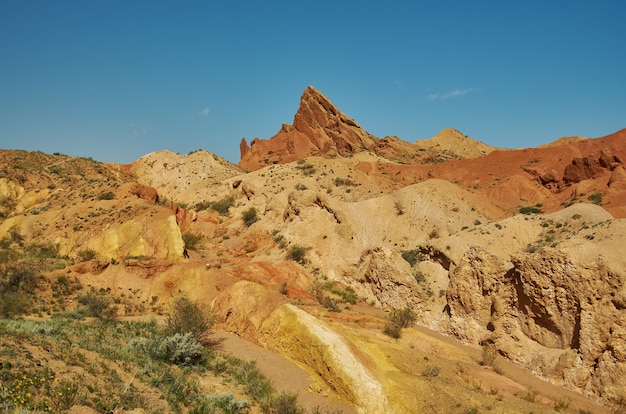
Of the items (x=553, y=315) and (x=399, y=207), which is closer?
(x=553, y=315)

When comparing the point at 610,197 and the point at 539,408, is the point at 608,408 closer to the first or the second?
the point at 539,408

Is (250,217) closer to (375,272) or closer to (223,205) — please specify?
(223,205)

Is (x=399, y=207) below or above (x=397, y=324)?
above

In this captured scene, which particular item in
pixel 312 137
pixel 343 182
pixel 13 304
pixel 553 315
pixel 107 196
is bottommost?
pixel 13 304

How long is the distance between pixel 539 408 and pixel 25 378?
35.3 feet

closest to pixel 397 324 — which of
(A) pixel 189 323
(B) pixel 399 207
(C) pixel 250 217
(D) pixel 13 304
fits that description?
(A) pixel 189 323

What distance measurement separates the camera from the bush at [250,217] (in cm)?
3600

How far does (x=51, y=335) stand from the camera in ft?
33.9

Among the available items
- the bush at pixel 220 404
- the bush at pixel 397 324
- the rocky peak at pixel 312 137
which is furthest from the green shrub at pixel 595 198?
the bush at pixel 220 404

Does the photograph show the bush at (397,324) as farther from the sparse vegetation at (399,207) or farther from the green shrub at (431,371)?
the sparse vegetation at (399,207)

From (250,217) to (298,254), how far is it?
1147cm

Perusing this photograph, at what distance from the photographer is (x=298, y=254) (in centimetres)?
2664

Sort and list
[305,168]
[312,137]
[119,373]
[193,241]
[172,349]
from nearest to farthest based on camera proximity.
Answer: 1. [119,373]
2. [172,349]
3. [193,241]
4. [305,168]
5. [312,137]

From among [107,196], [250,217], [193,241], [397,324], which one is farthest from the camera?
[250,217]
